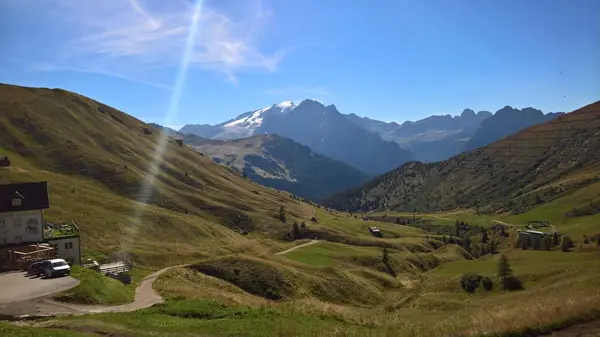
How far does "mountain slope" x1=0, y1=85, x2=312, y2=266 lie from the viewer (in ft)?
307

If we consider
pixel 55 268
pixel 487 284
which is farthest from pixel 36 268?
pixel 487 284

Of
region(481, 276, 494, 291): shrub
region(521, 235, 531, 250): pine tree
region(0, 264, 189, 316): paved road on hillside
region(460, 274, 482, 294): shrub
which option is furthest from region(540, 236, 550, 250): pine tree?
region(0, 264, 189, 316): paved road on hillside

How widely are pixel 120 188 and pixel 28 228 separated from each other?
80881 millimetres

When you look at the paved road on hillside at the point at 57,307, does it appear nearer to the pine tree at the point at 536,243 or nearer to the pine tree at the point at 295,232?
the pine tree at the point at 295,232

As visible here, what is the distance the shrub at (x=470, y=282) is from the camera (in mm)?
84500

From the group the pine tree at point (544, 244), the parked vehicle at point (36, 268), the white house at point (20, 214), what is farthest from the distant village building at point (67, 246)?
the pine tree at point (544, 244)

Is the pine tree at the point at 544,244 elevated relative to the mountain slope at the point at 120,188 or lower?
lower

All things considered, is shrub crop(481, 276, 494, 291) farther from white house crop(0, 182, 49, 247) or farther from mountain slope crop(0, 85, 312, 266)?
Answer: white house crop(0, 182, 49, 247)

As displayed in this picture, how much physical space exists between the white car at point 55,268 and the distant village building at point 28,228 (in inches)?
390

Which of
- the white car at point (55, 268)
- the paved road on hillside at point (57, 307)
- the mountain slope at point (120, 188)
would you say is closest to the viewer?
the paved road on hillside at point (57, 307)

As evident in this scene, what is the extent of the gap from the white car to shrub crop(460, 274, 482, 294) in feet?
223

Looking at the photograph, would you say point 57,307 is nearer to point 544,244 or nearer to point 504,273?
point 504,273

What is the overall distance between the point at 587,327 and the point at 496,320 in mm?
4262

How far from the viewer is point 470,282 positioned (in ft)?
283
